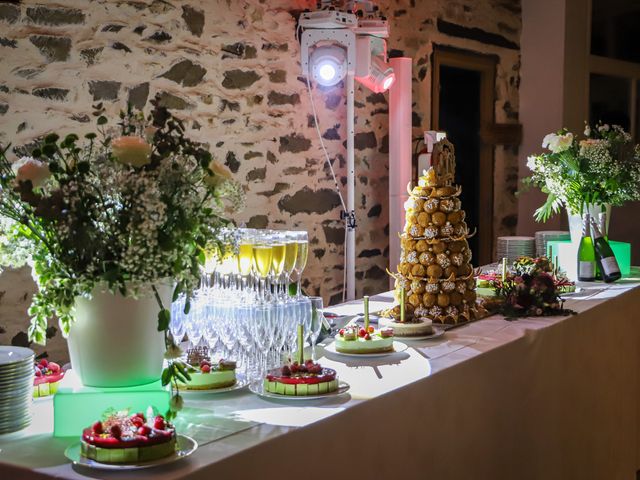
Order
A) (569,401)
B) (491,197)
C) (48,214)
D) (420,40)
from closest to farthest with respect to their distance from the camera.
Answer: (48,214) < (569,401) < (420,40) < (491,197)

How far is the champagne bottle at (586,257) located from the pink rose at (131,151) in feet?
8.93

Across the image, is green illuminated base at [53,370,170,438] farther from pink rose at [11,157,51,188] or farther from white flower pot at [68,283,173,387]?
pink rose at [11,157,51,188]

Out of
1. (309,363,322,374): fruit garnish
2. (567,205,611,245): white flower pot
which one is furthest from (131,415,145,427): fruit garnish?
(567,205,611,245): white flower pot

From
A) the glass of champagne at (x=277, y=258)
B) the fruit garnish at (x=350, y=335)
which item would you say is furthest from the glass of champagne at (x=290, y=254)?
the fruit garnish at (x=350, y=335)

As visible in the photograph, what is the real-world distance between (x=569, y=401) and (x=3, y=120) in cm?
261

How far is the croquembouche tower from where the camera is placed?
2.80m

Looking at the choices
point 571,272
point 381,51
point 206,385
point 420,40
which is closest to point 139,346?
point 206,385

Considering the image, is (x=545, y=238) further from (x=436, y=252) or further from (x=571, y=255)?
(x=436, y=252)

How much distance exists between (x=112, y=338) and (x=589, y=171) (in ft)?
9.26

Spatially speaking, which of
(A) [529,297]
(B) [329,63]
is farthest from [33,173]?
(B) [329,63]

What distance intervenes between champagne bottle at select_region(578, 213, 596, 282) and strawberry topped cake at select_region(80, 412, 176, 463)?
9.14ft

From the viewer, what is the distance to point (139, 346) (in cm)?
173

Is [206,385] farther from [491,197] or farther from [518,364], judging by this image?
[491,197]

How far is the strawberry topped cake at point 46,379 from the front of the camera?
189 cm
